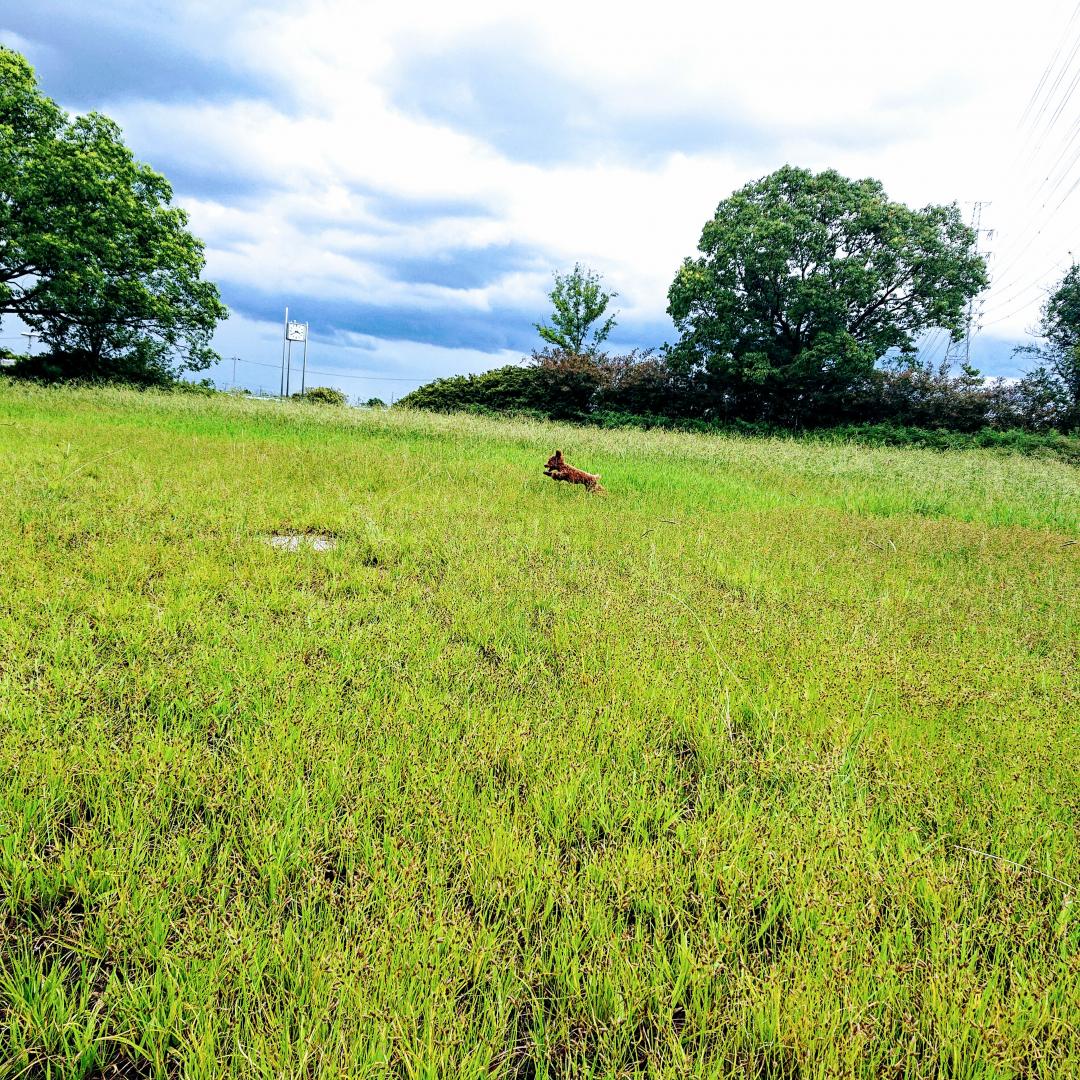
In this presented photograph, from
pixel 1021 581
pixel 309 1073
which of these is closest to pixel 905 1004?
pixel 309 1073

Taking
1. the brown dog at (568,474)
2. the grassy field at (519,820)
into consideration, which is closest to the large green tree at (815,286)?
the brown dog at (568,474)

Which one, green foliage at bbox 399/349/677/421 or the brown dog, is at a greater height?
green foliage at bbox 399/349/677/421

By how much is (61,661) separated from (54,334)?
30.8m

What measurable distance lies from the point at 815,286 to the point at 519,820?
29.4 meters

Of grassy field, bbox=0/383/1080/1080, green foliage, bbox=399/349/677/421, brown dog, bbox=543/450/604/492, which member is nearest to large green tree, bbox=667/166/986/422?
green foliage, bbox=399/349/677/421

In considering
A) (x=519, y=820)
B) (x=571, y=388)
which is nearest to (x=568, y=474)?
(x=519, y=820)

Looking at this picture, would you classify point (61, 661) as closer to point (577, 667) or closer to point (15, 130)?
point (577, 667)

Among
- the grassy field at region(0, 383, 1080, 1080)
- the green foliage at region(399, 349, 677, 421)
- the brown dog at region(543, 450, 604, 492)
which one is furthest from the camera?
the green foliage at region(399, 349, 677, 421)

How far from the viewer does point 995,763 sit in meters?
2.19

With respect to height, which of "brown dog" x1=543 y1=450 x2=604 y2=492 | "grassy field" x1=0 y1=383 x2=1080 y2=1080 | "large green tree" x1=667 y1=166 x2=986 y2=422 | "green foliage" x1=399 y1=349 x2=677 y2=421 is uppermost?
"large green tree" x1=667 y1=166 x2=986 y2=422

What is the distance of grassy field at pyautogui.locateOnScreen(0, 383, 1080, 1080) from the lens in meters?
1.22

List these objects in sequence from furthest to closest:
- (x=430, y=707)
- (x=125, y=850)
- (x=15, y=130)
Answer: (x=15, y=130) → (x=430, y=707) → (x=125, y=850)

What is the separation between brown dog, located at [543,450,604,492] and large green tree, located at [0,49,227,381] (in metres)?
24.5

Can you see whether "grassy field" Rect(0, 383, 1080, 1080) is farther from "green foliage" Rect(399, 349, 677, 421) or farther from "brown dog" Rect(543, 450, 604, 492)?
"green foliage" Rect(399, 349, 677, 421)
